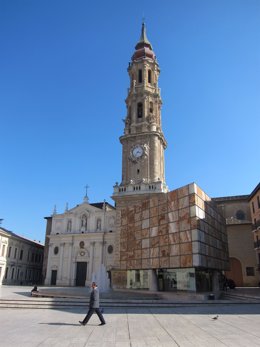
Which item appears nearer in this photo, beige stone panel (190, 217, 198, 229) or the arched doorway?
beige stone panel (190, 217, 198, 229)

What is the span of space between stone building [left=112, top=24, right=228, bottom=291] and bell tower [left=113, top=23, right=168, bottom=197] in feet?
0.50

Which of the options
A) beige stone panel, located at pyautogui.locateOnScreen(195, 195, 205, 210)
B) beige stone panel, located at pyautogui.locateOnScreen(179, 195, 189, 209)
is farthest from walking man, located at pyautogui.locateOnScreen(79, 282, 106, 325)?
beige stone panel, located at pyautogui.locateOnScreen(179, 195, 189, 209)

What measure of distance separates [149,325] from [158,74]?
48829 mm

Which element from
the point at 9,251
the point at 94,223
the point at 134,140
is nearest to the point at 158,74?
the point at 134,140

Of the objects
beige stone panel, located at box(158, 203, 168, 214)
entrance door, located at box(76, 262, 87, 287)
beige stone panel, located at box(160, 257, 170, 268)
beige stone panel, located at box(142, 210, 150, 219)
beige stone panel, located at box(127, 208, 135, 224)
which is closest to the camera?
beige stone panel, located at box(160, 257, 170, 268)

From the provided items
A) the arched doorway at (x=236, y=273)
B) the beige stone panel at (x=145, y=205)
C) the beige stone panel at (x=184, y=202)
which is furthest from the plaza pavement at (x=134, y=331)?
the arched doorway at (x=236, y=273)

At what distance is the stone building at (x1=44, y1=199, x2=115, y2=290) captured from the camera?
160 feet

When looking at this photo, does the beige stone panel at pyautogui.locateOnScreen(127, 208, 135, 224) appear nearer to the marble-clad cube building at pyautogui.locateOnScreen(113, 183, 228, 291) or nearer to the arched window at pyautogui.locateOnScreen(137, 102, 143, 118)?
the marble-clad cube building at pyautogui.locateOnScreen(113, 183, 228, 291)

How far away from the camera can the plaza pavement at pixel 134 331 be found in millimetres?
8375

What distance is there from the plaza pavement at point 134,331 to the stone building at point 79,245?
35.7 m

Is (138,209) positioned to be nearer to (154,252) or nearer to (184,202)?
(154,252)

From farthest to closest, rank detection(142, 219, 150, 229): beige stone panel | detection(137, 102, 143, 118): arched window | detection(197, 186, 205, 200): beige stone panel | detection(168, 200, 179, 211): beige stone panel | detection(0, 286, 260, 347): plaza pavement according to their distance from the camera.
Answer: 1. detection(137, 102, 143, 118): arched window
2. detection(142, 219, 150, 229): beige stone panel
3. detection(168, 200, 179, 211): beige stone panel
4. detection(197, 186, 205, 200): beige stone panel
5. detection(0, 286, 260, 347): plaza pavement

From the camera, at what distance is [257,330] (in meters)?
10.2

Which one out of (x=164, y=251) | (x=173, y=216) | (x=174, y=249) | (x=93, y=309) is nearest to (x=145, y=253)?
(x=164, y=251)
